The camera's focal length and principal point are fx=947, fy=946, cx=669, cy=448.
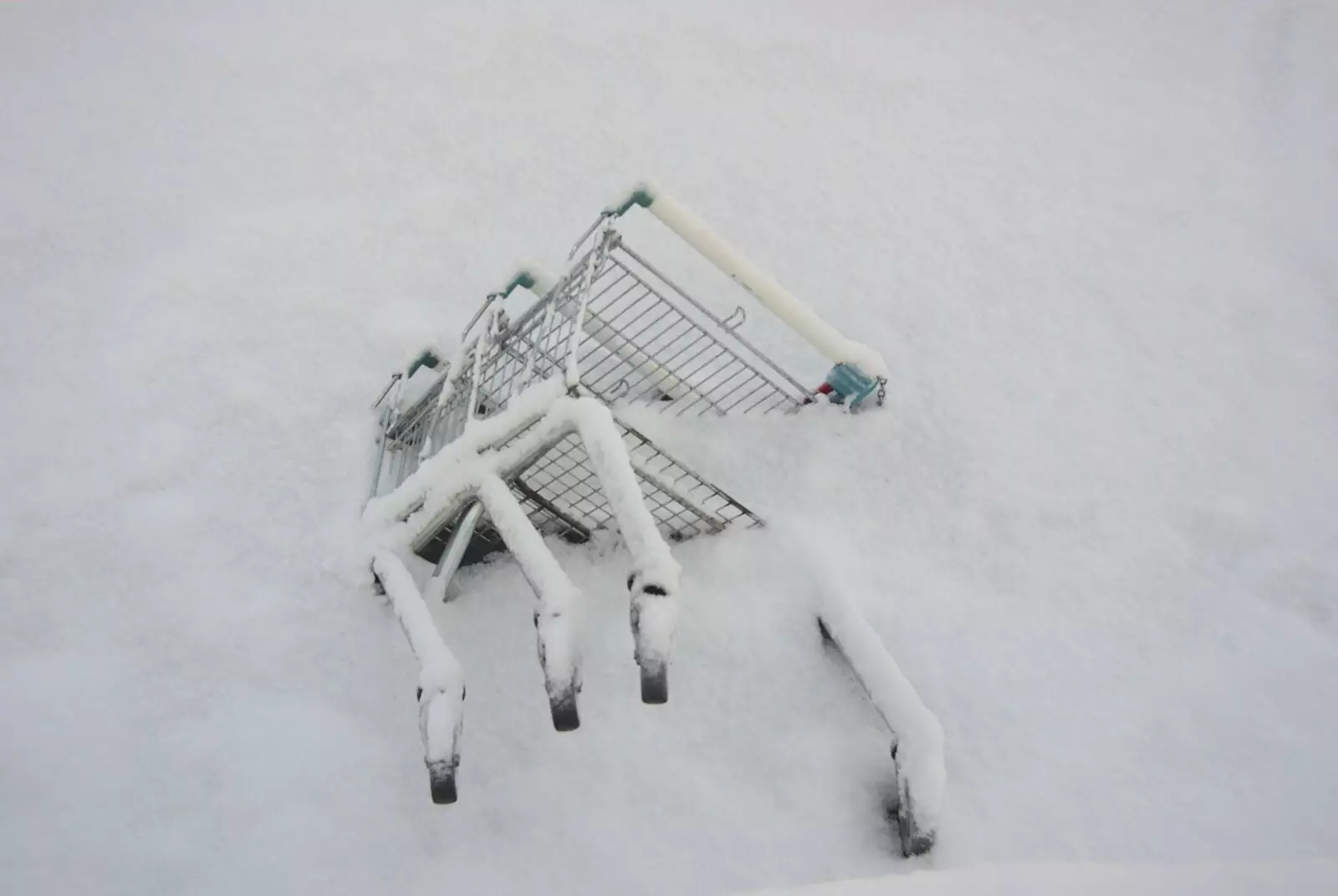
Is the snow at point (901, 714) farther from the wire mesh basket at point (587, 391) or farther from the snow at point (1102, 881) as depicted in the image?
the wire mesh basket at point (587, 391)

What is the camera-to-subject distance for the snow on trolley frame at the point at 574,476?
168cm

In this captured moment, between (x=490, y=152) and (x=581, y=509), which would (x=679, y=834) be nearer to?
(x=581, y=509)

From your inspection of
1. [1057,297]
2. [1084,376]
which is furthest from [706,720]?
[1057,297]

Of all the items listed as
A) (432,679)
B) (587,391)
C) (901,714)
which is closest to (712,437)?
(587,391)

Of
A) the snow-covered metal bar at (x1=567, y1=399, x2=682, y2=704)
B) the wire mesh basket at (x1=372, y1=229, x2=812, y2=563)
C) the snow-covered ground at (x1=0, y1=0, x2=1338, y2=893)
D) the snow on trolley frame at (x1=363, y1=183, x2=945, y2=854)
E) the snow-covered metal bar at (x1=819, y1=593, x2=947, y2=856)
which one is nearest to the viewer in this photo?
the snow-covered metal bar at (x1=567, y1=399, x2=682, y2=704)

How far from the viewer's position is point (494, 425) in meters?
1.94

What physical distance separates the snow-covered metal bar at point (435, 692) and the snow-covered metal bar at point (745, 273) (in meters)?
0.98

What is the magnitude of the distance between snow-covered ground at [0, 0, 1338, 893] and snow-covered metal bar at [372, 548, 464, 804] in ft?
0.96

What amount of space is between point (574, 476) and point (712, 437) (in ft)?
1.33

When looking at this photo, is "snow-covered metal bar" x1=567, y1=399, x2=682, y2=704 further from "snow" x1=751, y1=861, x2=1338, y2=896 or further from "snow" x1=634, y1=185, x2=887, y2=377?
"snow" x1=634, y1=185, x2=887, y2=377

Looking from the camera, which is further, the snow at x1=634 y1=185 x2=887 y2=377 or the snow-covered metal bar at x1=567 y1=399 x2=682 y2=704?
the snow at x1=634 y1=185 x2=887 y2=377

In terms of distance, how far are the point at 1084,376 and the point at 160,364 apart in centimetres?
273

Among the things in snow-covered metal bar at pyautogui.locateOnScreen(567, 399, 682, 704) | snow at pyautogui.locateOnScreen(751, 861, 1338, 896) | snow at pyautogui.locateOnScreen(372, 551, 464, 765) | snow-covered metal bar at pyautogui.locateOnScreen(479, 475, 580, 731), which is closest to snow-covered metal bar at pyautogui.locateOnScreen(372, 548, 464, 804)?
snow at pyautogui.locateOnScreen(372, 551, 464, 765)

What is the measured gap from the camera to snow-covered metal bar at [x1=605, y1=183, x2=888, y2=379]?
7.27 ft
